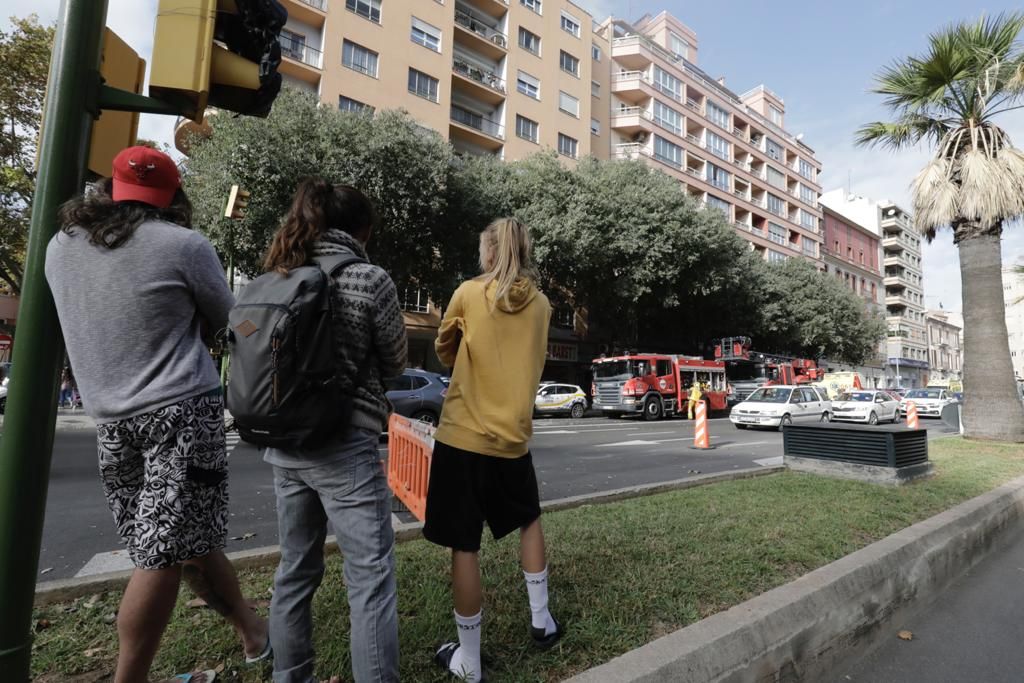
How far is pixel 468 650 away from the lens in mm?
2090

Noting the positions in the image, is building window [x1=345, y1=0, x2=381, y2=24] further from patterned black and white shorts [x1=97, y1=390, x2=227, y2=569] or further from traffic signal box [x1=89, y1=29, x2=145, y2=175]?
patterned black and white shorts [x1=97, y1=390, x2=227, y2=569]

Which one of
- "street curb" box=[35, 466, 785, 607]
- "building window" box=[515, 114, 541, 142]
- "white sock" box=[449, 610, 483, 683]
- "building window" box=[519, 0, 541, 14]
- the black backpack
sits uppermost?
"building window" box=[519, 0, 541, 14]

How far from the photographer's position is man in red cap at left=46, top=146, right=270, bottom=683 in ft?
5.50

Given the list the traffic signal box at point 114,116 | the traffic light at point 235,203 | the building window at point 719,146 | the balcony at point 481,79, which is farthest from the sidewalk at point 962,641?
the building window at point 719,146

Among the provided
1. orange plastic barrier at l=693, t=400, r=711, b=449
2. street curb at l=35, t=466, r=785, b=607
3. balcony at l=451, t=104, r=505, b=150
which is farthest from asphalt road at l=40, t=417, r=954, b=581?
balcony at l=451, t=104, r=505, b=150

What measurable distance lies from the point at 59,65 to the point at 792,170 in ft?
192

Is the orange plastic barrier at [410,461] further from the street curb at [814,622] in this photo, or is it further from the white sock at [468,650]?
the street curb at [814,622]

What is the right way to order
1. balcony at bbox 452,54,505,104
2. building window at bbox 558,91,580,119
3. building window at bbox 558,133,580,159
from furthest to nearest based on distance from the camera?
building window at bbox 558,91,580,119, building window at bbox 558,133,580,159, balcony at bbox 452,54,505,104

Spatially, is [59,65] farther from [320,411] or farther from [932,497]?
[932,497]

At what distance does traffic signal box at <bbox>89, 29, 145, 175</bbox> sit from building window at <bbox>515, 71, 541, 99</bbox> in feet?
99.0

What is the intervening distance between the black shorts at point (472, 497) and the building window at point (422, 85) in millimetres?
26014

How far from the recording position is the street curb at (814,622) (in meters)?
2.16

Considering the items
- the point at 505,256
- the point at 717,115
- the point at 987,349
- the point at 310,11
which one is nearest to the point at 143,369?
the point at 505,256

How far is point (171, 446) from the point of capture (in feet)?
5.71
